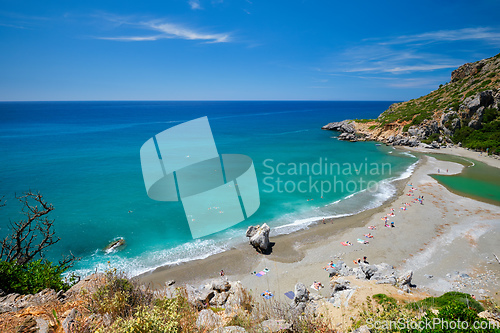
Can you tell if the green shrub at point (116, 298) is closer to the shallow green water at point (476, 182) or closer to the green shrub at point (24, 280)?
the green shrub at point (24, 280)

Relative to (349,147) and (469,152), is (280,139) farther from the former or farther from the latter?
(469,152)

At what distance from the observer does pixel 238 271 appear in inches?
739

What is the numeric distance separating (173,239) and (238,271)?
26.6 ft

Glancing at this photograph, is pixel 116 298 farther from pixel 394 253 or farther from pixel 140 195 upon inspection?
pixel 140 195

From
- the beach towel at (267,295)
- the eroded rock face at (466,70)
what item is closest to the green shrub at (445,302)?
the beach towel at (267,295)

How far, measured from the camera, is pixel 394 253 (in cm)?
Answer: 2008

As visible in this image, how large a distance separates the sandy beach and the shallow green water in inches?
159

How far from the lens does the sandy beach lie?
16.8 m

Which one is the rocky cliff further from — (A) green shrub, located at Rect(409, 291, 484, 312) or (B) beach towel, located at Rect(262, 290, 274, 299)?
(B) beach towel, located at Rect(262, 290, 274, 299)

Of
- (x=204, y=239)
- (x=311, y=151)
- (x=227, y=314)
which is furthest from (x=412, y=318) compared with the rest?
(x=311, y=151)

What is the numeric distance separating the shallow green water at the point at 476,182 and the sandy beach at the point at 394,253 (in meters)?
4.04

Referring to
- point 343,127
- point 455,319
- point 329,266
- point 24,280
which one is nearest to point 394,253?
point 329,266

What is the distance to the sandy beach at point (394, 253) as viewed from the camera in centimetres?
1681

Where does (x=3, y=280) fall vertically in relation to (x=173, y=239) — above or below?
above
